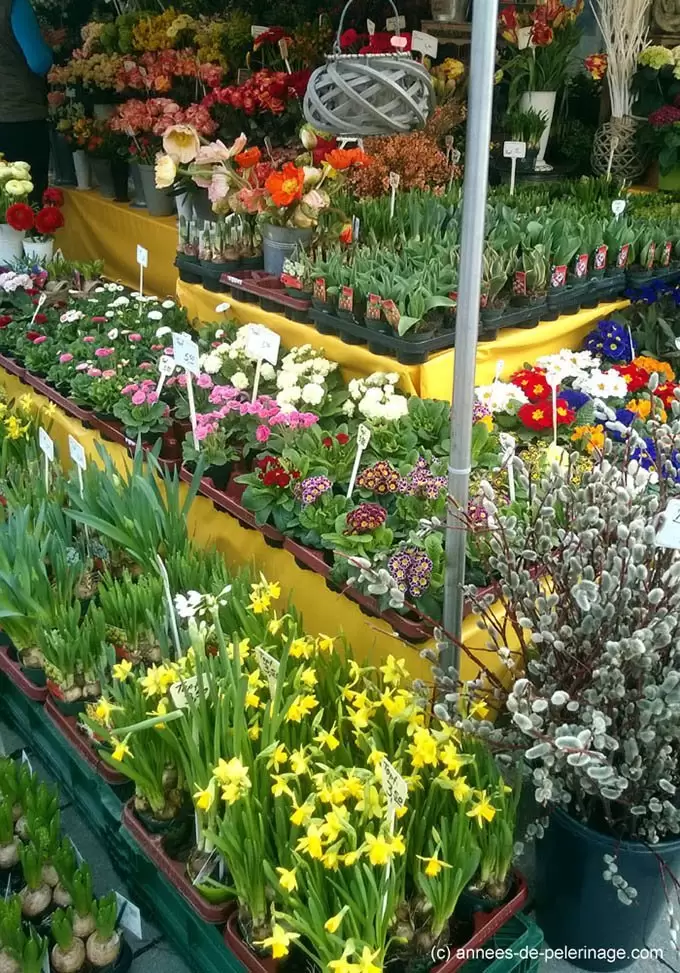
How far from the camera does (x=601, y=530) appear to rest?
123cm

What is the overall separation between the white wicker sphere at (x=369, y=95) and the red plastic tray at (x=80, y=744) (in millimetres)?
1365

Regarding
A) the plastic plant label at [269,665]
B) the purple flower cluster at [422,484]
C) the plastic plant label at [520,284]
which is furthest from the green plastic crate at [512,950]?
the plastic plant label at [520,284]

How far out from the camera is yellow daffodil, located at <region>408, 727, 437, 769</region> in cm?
121

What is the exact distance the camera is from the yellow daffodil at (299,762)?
1.20m

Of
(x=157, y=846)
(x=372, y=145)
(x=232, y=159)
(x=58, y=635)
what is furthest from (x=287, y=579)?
(x=372, y=145)

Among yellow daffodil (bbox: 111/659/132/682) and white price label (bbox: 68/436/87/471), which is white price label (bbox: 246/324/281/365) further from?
yellow daffodil (bbox: 111/659/132/682)

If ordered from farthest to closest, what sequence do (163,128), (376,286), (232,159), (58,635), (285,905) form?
(163,128), (232,159), (376,286), (58,635), (285,905)

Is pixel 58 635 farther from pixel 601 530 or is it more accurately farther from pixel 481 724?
pixel 601 530

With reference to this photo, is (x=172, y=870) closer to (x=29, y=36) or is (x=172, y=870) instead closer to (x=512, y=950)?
(x=512, y=950)

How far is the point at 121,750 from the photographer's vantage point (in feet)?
4.20

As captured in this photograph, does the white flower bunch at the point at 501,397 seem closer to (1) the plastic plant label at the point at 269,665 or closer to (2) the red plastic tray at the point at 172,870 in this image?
(1) the plastic plant label at the point at 269,665

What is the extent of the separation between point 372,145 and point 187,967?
2547 millimetres

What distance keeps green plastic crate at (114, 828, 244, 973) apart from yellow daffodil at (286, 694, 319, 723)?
0.33 metres

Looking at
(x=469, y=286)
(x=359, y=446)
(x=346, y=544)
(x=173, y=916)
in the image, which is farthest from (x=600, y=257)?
(x=173, y=916)
